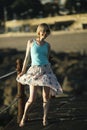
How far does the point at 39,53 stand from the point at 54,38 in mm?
36492

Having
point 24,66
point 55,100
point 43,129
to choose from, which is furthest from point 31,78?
point 55,100

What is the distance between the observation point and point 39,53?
6.41 metres

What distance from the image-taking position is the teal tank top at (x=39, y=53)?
639cm

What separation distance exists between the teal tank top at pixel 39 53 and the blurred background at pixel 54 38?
12531 millimetres

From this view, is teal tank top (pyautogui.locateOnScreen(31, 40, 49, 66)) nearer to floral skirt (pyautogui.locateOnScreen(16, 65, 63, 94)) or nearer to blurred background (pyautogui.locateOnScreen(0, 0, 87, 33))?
floral skirt (pyautogui.locateOnScreen(16, 65, 63, 94))

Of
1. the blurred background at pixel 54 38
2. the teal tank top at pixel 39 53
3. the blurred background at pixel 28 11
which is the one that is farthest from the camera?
the blurred background at pixel 28 11

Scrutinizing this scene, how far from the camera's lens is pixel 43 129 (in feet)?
21.5

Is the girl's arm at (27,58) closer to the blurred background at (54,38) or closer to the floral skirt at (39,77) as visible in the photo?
the floral skirt at (39,77)

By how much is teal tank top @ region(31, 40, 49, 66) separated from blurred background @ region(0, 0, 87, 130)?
12.5m

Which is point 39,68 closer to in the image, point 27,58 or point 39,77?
point 39,77

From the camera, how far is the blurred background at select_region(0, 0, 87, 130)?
2773 centimetres

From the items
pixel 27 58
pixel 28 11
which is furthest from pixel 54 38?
pixel 27 58

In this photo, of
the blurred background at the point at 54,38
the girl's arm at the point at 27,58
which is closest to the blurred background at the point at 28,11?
the blurred background at the point at 54,38

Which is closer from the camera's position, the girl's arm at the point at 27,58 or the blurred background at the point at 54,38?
the girl's arm at the point at 27,58
